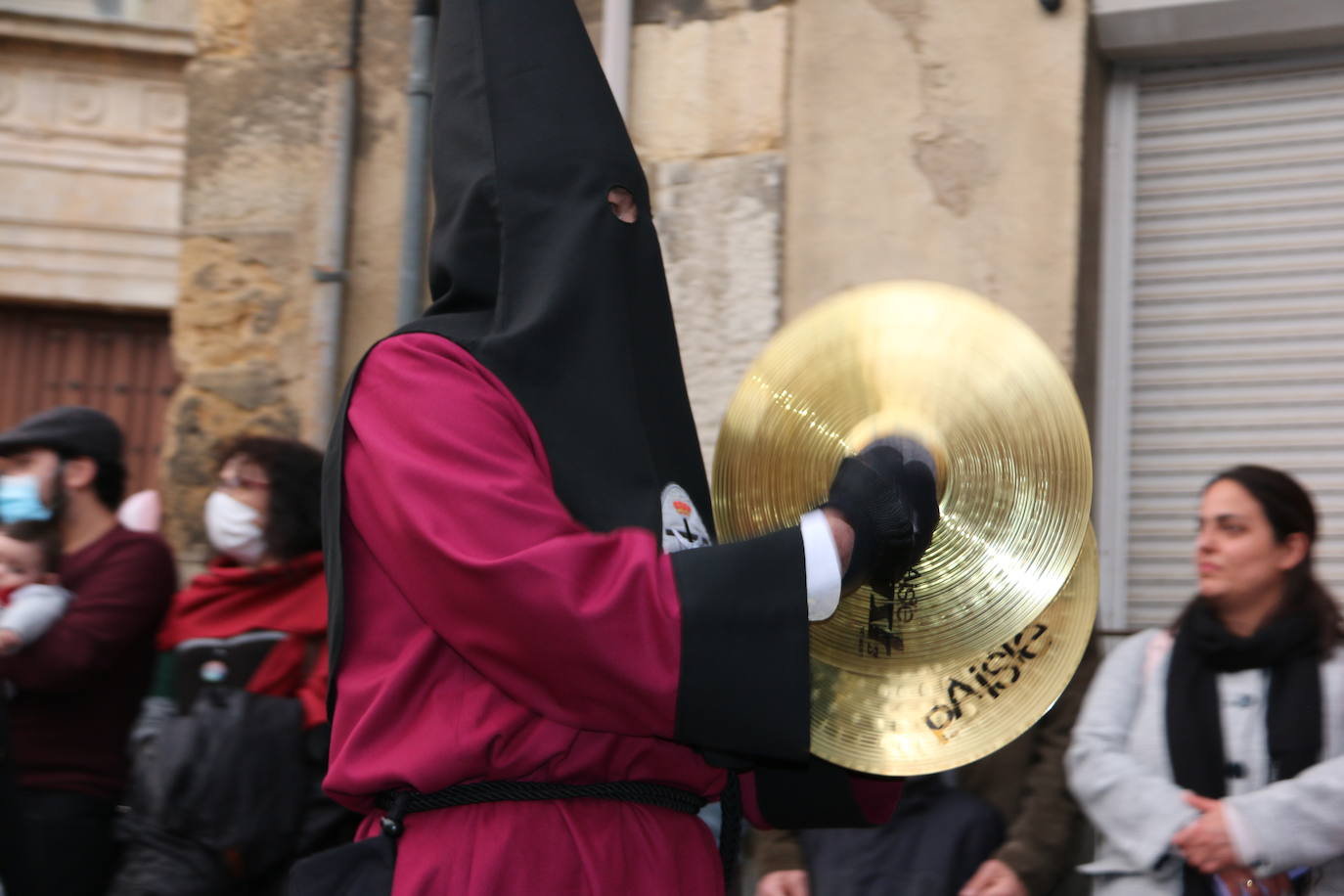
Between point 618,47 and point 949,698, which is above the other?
point 618,47

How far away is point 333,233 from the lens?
17.2 ft

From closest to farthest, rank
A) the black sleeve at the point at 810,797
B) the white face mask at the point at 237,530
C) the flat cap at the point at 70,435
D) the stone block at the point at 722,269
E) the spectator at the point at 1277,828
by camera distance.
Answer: the black sleeve at the point at 810,797
the spectator at the point at 1277,828
the white face mask at the point at 237,530
the flat cap at the point at 70,435
the stone block at the point at 722,269

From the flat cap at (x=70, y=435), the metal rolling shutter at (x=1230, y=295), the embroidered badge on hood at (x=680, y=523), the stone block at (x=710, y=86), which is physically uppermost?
the stone block at (x=710, y=86)

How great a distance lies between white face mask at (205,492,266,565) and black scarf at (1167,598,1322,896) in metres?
2.19

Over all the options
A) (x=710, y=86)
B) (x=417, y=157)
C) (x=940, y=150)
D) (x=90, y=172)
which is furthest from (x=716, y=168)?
(x=90, y=172)

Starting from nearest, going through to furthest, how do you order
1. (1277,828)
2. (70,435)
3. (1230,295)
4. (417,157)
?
1. (1277,828)
2. (70,435)
3. (1230,295)
4. (417,157)

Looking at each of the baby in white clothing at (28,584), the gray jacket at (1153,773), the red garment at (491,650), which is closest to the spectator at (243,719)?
the baby in white clothing at (28,584)

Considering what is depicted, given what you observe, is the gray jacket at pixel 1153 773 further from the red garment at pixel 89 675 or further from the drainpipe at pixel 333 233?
the drainpipe at pixel 333 233

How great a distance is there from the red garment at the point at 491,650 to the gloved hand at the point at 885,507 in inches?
9.8

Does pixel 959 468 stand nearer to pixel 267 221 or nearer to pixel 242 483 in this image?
pixel 242 483

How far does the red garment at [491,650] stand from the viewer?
190 centimetres

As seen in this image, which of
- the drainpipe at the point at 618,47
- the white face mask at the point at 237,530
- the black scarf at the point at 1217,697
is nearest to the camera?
the black scarf at the point at 1217,697

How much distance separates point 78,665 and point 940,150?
2.55 m

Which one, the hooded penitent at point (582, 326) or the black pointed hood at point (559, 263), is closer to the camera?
the hooded penitent at point (582, 326)
